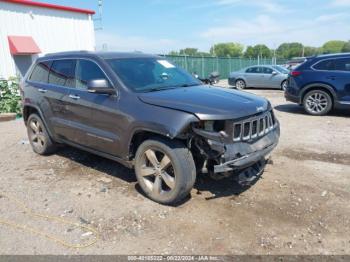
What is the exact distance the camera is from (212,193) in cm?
432

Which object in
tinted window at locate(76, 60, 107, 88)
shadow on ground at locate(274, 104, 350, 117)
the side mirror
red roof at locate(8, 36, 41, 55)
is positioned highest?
red roof at locate(8, 36, 41, 55)

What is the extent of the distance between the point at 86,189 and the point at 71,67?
1.88 metres

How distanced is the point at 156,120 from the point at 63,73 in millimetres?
2279

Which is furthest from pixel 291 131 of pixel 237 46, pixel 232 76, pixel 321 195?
pixel 237 46

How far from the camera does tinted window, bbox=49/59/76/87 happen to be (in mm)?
5011

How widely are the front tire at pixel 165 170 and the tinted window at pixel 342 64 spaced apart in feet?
22.8

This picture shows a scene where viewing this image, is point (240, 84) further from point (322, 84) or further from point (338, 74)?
point (338, 74)

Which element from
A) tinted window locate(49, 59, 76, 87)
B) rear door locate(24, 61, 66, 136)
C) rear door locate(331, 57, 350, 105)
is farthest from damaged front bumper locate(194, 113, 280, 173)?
rear door locate(331, 57, 350, 105)

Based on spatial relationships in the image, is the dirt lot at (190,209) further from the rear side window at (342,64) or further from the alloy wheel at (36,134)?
the rear side window at (342,64)

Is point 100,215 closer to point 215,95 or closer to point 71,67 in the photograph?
point 215,95

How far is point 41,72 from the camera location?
18.9ft

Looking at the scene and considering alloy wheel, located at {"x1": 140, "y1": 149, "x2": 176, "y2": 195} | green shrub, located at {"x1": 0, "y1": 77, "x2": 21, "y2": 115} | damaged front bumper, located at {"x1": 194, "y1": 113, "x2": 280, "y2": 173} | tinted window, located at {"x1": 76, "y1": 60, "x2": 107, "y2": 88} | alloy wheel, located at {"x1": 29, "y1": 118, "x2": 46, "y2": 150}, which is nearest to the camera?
damaged front bumper, located at {"x1": 194, "y1": 113, "x2": 280, "y2": 173}

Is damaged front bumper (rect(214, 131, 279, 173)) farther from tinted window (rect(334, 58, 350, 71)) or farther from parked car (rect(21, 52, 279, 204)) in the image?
tinted window (rect(334, 58, 350, 71))

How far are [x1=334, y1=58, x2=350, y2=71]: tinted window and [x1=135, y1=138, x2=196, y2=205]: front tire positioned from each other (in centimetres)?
694
